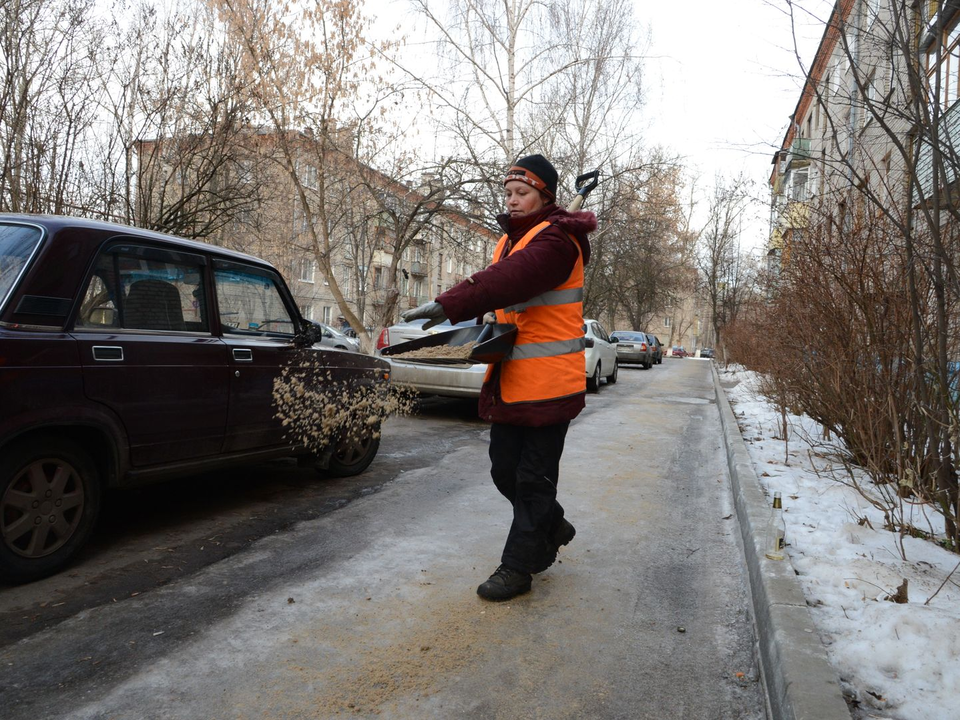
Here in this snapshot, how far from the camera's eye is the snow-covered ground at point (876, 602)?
2.39 meters

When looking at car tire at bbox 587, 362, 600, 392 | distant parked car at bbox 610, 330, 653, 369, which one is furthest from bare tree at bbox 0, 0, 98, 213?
distant parked car at bbox 610, 330, 653, 369

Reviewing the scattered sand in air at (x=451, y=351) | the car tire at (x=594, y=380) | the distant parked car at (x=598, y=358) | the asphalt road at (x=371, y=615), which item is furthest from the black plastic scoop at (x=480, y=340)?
the car tire at (x=594, y=380)

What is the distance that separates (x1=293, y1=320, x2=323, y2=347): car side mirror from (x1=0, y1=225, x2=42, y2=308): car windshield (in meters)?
1.87

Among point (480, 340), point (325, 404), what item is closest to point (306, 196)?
point (325, 404)

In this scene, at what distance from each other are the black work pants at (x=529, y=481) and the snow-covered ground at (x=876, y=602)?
1.24 metres

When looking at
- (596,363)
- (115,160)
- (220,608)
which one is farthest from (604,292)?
(220,608)

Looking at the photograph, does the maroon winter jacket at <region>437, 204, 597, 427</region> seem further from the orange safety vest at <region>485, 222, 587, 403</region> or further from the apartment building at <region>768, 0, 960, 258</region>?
the apartment building at <region>768, 0, 960, 258</region>

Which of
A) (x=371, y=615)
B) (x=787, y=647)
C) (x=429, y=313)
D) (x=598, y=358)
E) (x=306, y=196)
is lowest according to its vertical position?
(x=371, y=615)

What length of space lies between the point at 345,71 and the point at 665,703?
12.4 metres

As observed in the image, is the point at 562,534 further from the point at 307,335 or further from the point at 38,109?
the point at 38,109

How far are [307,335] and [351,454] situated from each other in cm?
118

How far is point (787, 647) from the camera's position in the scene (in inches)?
103

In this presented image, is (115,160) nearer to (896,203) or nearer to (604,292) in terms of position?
(896,203)

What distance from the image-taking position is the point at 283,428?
491 centimetres
